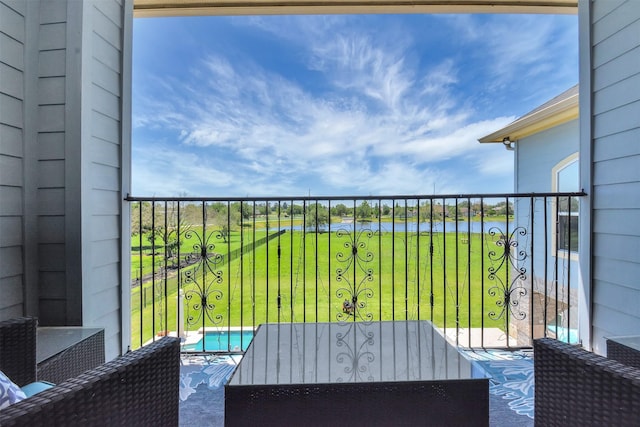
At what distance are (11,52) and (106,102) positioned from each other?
1.49 ft

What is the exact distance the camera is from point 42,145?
172 centimetres

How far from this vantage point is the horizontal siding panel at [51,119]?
→ 67.9 inches

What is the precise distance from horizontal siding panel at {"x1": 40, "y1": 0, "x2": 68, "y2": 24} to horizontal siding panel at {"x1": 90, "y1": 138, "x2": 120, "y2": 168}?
72 centimetres

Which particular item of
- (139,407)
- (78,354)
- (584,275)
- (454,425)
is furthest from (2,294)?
(584,275)

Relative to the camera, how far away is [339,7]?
2562 millimetres

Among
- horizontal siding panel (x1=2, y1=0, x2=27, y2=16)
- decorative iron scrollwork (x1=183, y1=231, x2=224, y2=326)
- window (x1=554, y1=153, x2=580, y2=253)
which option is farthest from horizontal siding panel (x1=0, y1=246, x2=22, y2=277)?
window (x1=554, y1=153, x2=580, y2=253)

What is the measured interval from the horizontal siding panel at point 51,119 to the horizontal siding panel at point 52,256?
0.68m

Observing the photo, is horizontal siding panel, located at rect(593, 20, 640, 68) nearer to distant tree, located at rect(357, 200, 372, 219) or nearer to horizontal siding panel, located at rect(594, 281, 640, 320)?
horizontal siding panel, located at rect(594, 281, 640, 320)

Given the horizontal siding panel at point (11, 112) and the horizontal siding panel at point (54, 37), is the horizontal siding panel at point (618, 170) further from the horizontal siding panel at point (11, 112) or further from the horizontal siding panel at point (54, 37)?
the horizontal siding panel at point (11, 112)

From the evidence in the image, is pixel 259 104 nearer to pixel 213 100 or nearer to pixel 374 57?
pixel 213 100

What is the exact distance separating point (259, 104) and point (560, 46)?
587 centimetres

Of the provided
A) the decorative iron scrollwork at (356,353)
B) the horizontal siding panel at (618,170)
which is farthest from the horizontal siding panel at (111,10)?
the horizontal siding panel at (618,170)

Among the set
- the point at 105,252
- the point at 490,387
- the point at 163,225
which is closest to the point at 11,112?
the point at 105,252

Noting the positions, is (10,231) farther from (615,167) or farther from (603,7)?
(603,7)
